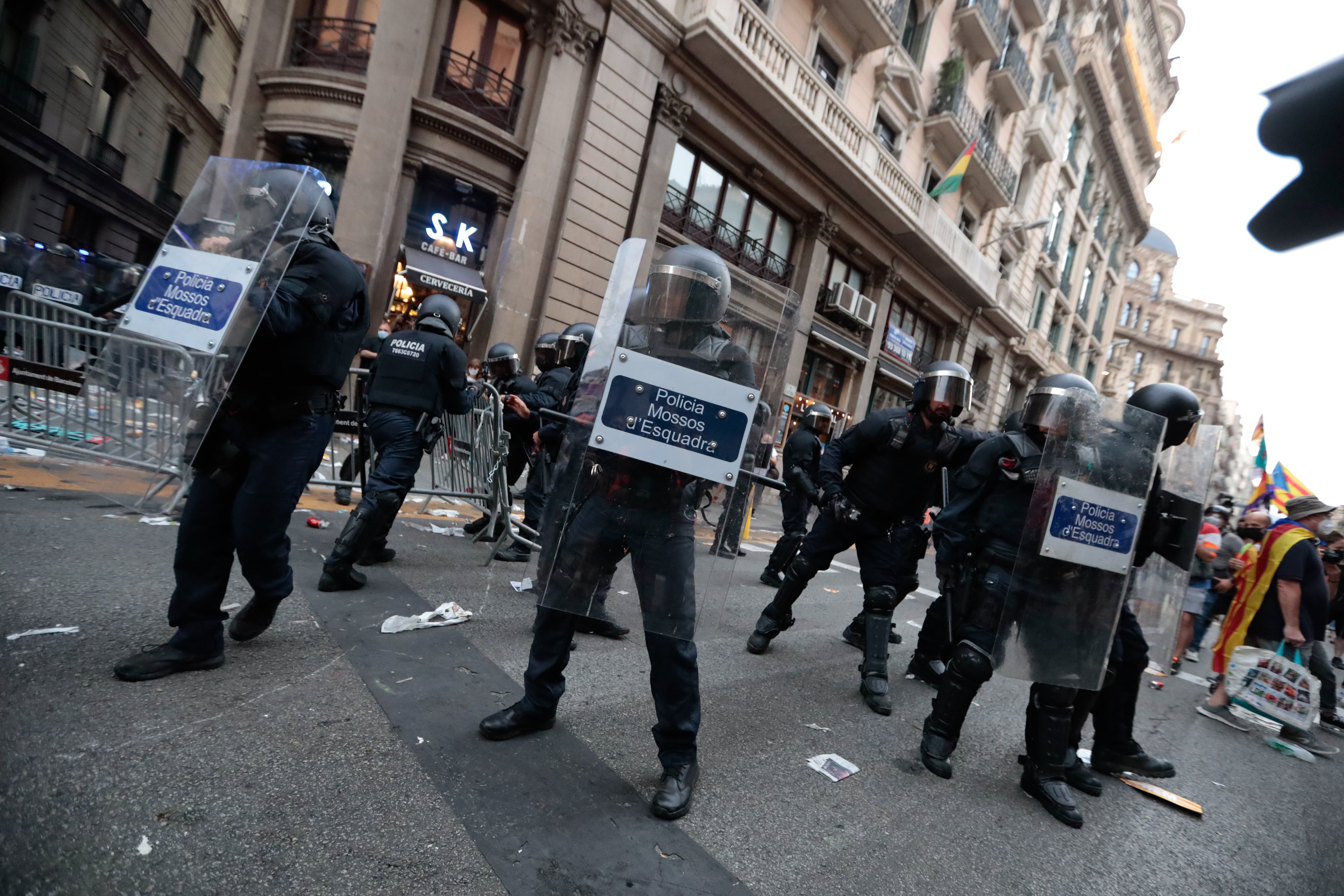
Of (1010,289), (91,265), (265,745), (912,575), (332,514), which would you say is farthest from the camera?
(1010,289)

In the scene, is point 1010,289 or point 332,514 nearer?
point 332,514

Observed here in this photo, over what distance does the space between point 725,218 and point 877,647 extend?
12.9 meters

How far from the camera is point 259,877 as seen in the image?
1.69 m

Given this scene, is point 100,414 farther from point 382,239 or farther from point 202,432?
point 382,239

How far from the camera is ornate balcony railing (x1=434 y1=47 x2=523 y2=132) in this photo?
39.1ft

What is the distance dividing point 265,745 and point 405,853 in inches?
28.1

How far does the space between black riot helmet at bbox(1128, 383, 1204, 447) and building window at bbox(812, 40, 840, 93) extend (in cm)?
1491

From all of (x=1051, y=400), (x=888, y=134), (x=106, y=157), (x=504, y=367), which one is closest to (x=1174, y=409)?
(x=1051, y=400)

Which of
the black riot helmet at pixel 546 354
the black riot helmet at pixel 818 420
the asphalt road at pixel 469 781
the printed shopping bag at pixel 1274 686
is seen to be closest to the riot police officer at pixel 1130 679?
the asphalt road at pixel 469 781

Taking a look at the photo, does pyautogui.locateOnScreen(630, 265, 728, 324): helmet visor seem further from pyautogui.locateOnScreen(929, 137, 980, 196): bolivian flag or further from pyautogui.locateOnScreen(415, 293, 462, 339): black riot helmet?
pyautogui.locateOnScreen(929, 137, 980, 196): bolivian flag

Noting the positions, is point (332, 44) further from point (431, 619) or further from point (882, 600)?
point (882, 600)

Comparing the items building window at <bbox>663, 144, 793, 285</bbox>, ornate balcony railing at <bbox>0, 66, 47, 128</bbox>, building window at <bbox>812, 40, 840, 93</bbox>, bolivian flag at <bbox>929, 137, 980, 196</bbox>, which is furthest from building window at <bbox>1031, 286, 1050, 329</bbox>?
ornate balcony railing at <bbox>0, 66, 47, 128</bbox>

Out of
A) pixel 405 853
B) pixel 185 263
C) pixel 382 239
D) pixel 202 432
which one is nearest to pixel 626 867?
pixel 405 853

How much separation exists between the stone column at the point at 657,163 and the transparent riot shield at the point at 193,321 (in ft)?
35.6
